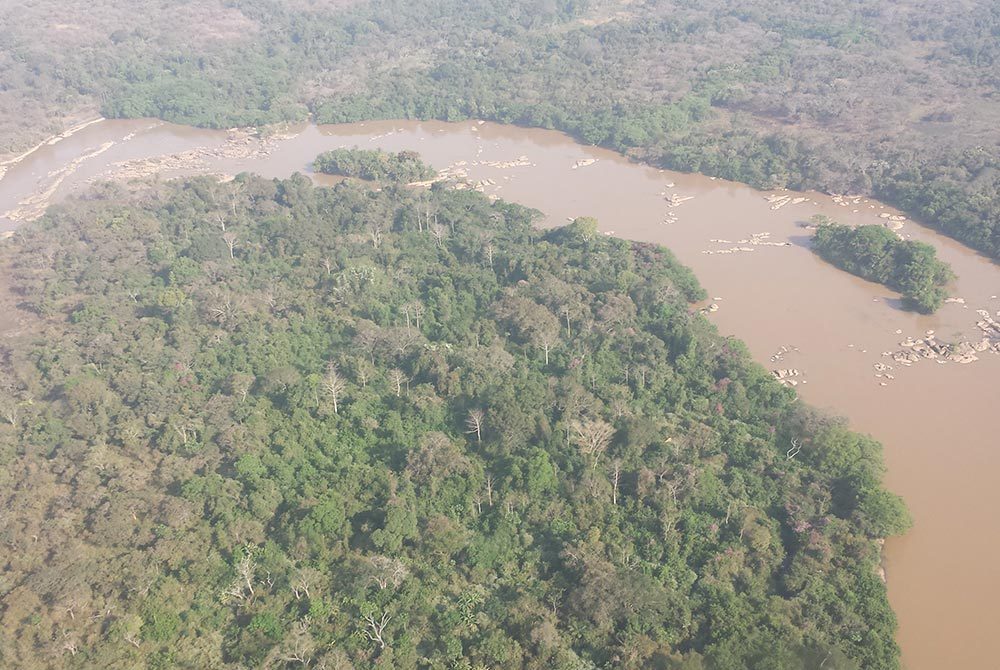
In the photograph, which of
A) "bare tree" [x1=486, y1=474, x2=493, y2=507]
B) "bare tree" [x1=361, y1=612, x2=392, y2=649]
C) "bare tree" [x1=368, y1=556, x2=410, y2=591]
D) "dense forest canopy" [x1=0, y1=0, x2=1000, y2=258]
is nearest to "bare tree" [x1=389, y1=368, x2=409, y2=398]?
"bare tree" [x1=486, y1=474, x2=493, y2=507]

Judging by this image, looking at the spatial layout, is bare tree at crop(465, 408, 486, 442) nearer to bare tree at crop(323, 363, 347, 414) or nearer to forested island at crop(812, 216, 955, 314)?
bare tree at crop(323, 363, 347, 414)

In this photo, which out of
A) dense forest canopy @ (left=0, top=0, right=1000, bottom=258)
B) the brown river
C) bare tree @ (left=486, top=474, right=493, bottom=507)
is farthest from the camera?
dense forest canopy @ (left=0, top=0, right=1000, bottom=258)

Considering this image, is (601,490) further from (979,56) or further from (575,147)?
(979,56)

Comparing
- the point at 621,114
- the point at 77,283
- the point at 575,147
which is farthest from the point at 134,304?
the point at 621,114

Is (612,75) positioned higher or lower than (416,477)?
lower

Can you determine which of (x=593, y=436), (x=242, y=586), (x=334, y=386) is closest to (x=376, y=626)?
(x=242, y=586)

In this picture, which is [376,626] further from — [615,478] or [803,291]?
[803,291]
